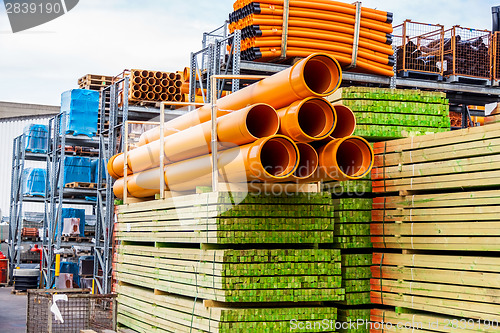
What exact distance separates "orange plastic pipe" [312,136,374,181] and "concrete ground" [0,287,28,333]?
27.8ft

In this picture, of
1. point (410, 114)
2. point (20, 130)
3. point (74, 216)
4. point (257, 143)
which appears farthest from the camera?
Result: point (20, 130)

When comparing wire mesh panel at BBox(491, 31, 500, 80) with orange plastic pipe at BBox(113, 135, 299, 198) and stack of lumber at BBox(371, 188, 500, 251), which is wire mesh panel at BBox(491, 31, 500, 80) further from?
orange plastic pipe at BBox(113, 135, 299, 198)

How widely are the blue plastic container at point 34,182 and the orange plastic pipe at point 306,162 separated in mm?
17388

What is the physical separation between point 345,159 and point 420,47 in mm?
7892

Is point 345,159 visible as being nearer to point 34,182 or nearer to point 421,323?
point 421,323

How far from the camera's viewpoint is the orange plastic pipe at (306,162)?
571cm

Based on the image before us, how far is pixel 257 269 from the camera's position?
20.1ft

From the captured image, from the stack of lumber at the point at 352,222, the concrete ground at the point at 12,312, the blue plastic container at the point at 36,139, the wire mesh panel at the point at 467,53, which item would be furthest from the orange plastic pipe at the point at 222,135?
the blue plastic container at the point at 36,139

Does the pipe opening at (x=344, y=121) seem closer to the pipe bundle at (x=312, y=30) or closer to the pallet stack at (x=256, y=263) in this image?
the pallet stack at (x=256, y=263)

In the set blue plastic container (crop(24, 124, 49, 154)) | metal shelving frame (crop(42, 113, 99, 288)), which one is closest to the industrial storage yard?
metal shelving frame (crop(42, 113, 99, 288))

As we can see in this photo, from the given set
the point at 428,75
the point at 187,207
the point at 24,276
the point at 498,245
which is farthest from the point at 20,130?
the point at 498,245

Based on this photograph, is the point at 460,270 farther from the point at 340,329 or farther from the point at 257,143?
the point at 257,143

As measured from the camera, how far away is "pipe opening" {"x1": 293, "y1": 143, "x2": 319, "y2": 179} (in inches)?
225

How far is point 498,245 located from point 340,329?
213cm
